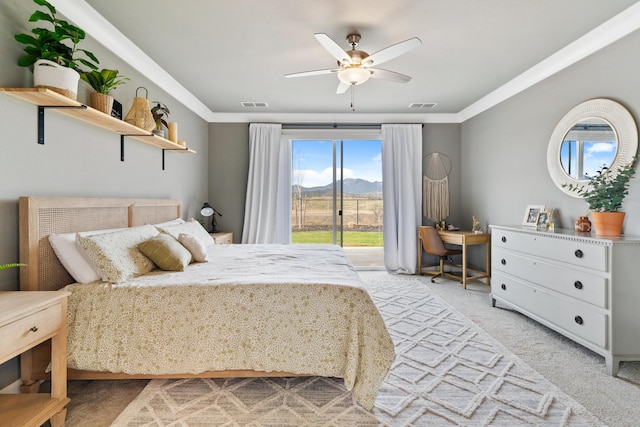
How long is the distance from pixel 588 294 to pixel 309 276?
212cm

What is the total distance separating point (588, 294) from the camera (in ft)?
7.47

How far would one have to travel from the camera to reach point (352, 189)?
5.40m

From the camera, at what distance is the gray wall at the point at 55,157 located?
5.86ft

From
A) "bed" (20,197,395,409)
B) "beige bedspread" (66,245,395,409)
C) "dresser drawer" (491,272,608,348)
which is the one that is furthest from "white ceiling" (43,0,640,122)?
"dresser drawer" (491,272,608,348)

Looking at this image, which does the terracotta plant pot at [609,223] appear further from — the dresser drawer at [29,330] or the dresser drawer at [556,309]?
the dresser drawer at [29,330]

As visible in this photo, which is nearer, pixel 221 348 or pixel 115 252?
pixel 221 348

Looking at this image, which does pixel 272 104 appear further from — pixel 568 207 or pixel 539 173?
pixel 568 207

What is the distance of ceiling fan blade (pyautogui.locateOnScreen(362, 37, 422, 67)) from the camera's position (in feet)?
7.38

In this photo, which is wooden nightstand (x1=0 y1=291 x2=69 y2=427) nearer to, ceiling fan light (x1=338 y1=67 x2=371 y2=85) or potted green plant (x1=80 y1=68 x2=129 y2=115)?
potted green plant (x1=80 y1=68 x2=129 y2=115)

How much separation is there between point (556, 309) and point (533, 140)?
2.04 m

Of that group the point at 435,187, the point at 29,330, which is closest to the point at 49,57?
the point at 29,330

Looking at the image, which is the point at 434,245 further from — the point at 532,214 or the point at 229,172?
the point at 229,172

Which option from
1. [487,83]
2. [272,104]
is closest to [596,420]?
[487,83]

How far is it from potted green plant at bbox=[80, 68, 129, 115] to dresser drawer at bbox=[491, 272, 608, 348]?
3.93 meters
